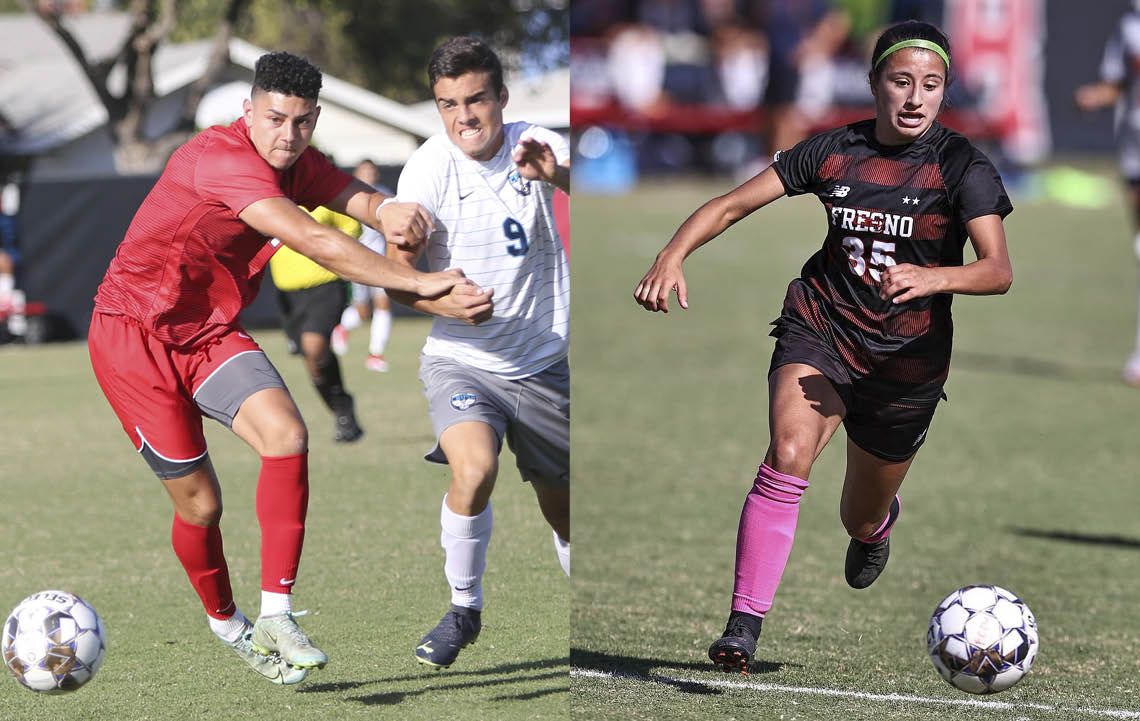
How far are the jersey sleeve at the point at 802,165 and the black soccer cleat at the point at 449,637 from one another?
1.74 metres

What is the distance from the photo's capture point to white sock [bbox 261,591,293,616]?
15.7ft

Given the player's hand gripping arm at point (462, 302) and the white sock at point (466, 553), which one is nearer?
the player's hand gripping arm at point (462, 302)

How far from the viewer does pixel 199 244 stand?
4879 millimetres

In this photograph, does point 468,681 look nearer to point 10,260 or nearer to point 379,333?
point 379,333

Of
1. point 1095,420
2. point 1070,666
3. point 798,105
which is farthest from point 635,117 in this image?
point 1070,666

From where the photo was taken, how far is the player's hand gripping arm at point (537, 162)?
503 centimetres

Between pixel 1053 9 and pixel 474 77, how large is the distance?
31959mm

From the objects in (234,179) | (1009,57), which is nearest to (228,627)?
(234,179)

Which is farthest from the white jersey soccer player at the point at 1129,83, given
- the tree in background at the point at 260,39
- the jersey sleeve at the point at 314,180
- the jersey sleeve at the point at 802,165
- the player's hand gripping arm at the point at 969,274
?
the jersey sleeve at the point at 314,180

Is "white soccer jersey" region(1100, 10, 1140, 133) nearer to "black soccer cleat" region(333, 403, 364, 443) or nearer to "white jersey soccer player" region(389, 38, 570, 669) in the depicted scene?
"black soccer cleat" region(333, 403, 364, 443)

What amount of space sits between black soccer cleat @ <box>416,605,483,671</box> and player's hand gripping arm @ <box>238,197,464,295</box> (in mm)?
1289

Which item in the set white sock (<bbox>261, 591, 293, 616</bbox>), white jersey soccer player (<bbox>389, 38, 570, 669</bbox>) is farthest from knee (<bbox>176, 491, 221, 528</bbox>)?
white jersey soccer player (<bbox>389, 38, 570, 669</bbox>)

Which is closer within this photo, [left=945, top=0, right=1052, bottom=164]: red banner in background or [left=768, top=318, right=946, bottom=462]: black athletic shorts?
[left=768, top=318, right=946, bottom=462]: black athletic shorts

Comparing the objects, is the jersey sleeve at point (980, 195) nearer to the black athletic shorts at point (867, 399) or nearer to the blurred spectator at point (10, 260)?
the black athletic shorts at point (867, 399)
